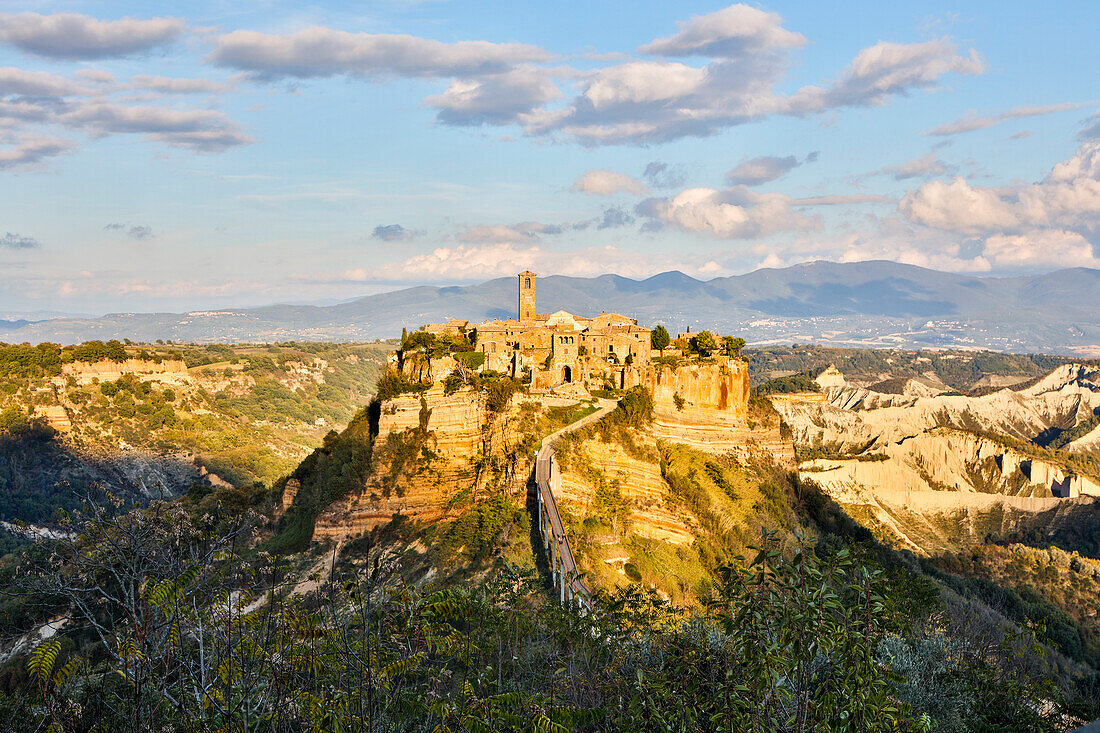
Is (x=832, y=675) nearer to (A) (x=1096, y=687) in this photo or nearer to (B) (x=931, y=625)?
(B) (x=931, y=625)

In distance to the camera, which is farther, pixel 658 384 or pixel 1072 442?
pixel 1072 442

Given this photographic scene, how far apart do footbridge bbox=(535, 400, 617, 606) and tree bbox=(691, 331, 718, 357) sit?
15170 mm

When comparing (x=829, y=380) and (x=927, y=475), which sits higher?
(x=829, y=380)

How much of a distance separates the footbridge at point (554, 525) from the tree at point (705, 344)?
15.2 m

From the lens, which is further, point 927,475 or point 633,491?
point 927,475

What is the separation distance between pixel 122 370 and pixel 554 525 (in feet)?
300

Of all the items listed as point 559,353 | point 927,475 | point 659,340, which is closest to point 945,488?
point 927,475

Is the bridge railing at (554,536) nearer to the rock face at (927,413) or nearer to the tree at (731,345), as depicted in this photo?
the tree at (731,345)

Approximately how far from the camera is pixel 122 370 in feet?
333

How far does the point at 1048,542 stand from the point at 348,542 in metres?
80.7

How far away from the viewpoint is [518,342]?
179 ft

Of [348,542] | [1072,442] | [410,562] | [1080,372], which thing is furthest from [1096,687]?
[1080,372]

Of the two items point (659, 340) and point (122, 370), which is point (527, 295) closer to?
point (659, 340)

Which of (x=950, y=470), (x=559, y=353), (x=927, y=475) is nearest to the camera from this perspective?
(x=559, y=353)
